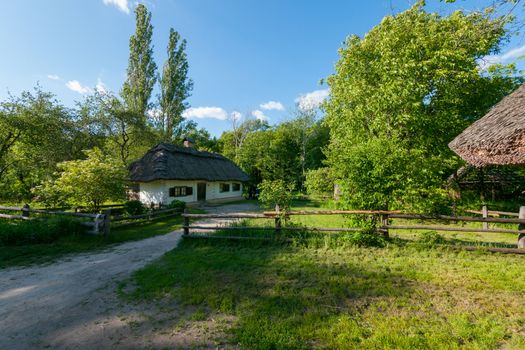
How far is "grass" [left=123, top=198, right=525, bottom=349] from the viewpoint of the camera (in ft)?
10.5

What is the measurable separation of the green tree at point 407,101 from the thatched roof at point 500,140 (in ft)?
8.49

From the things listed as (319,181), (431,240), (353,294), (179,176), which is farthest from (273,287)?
(319,181)

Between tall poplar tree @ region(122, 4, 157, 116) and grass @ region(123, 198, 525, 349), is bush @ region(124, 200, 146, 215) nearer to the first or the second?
grass @ region(123, 198, 525, 349)

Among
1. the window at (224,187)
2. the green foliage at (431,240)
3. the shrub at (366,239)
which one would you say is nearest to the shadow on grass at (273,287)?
the shrub at (366,239)

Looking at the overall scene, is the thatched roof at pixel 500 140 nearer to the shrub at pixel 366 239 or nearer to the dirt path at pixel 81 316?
the shrub at pixel 366 239

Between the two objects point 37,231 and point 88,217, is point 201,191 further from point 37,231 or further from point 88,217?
point 37,231

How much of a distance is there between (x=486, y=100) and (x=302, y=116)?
2238cm

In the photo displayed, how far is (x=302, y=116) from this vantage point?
34.4 m

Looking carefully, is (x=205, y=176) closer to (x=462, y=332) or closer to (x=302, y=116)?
(x=302, y=116)

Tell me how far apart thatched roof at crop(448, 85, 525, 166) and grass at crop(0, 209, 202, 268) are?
11093mm

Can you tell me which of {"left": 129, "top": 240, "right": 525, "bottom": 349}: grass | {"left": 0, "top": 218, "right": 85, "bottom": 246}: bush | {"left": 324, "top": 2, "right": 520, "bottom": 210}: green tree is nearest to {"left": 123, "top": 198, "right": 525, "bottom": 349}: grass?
{"left": 129, "top": 240, "right": 525, "bottom": 349}: grass

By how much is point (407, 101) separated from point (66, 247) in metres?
15.6

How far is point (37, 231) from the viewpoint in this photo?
8586 millimetres

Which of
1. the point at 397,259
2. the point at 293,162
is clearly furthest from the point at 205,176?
the point at 397,259
